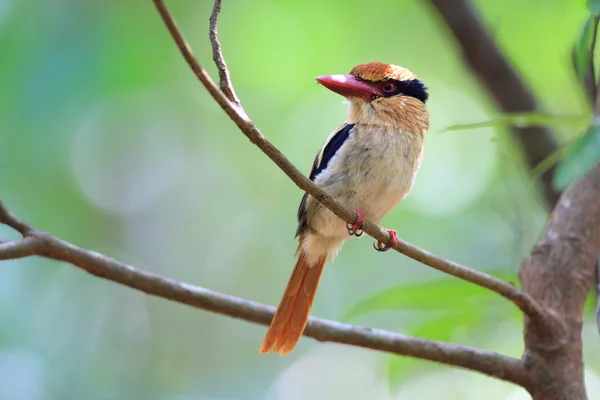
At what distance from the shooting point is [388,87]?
9.89ft

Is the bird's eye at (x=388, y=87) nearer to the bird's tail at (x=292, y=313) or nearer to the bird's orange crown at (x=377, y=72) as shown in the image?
the bird's orange crown at (x=377, y=72)

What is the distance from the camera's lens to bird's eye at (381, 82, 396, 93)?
9.86 feet

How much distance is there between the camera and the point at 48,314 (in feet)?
19.1

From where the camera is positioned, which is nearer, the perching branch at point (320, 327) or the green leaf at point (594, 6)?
the green leaf at point (594, 6)

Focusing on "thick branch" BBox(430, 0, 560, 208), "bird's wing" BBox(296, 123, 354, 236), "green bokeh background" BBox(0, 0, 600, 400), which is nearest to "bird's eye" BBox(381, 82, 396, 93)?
"bird's wing" BBox(296, 123, 354, 236)

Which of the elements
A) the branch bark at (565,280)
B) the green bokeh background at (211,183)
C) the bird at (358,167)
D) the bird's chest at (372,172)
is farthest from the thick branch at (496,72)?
the bird's chest at (372,172)

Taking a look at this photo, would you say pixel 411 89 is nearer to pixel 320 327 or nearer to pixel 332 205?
pixel 320 327

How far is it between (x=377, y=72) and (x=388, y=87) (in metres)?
0.08

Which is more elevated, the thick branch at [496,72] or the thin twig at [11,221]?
the thick branch at [496,72]

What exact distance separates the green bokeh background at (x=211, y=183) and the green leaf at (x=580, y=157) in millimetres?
1648

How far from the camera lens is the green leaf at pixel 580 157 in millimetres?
1391

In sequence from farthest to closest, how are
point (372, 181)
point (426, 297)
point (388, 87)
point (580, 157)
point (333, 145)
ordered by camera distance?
point (388, 87) < point (333, 145) < point (372, 181) < point (426, 297) < point (580, 157)

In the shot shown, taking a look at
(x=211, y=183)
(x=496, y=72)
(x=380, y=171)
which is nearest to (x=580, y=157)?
(x=380, y=171)

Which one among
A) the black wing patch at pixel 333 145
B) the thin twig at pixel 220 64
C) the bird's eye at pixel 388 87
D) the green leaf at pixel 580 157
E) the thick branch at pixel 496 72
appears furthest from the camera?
the thick branch at pixel 496 72
